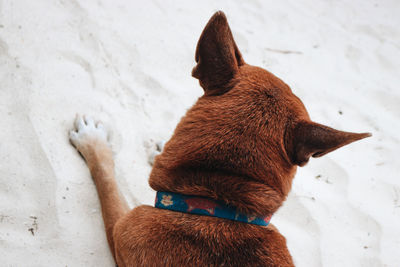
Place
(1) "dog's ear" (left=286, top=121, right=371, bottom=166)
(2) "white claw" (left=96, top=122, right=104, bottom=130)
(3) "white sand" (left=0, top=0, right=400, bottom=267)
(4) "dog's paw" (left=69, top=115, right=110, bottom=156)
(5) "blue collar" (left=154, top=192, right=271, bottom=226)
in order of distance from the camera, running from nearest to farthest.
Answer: (1) "dog's ear" (left=286, top=121, right=371, bottom=166) → (5) "blue collar" (left=154, top=192, right=271, bottom=226) → (3) "white sand" (left=0, top=0, right=400, bottom=267) → (4) "dog's paw" (left=69, top=115, right=110, bottom=156) → (2) "white claw" (left=96, top=122, right=104, bottom=130)

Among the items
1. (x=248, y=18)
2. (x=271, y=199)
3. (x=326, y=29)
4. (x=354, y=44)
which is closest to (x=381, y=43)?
(x=354, y=44)

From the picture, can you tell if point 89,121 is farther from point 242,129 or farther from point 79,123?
point 242,129

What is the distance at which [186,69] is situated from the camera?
3389mm

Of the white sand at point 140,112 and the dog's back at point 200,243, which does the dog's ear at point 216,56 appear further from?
the white sand at point 140,112

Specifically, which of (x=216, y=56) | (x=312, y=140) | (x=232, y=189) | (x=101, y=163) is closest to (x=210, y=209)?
(x=232, y=189)

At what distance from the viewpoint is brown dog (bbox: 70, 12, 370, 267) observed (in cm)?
154

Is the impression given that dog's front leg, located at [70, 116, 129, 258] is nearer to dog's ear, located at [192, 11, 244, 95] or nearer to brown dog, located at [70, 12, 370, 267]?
brown dog, located at [70, 12, 370, 267]

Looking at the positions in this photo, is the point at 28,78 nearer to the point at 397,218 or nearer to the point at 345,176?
the point at 345,176

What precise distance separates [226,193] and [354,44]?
357 cm

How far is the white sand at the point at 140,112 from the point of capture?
226cm

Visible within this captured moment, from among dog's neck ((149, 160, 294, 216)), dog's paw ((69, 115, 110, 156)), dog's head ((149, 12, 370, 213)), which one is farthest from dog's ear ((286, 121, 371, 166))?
dog's paw ((69, 115, 110, 156))

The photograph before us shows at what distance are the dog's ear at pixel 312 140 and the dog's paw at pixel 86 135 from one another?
60.5 inches

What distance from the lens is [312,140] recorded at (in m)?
1.56

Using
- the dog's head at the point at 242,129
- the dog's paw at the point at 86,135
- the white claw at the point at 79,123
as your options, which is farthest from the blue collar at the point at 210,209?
the white claw at the point at 79,123
